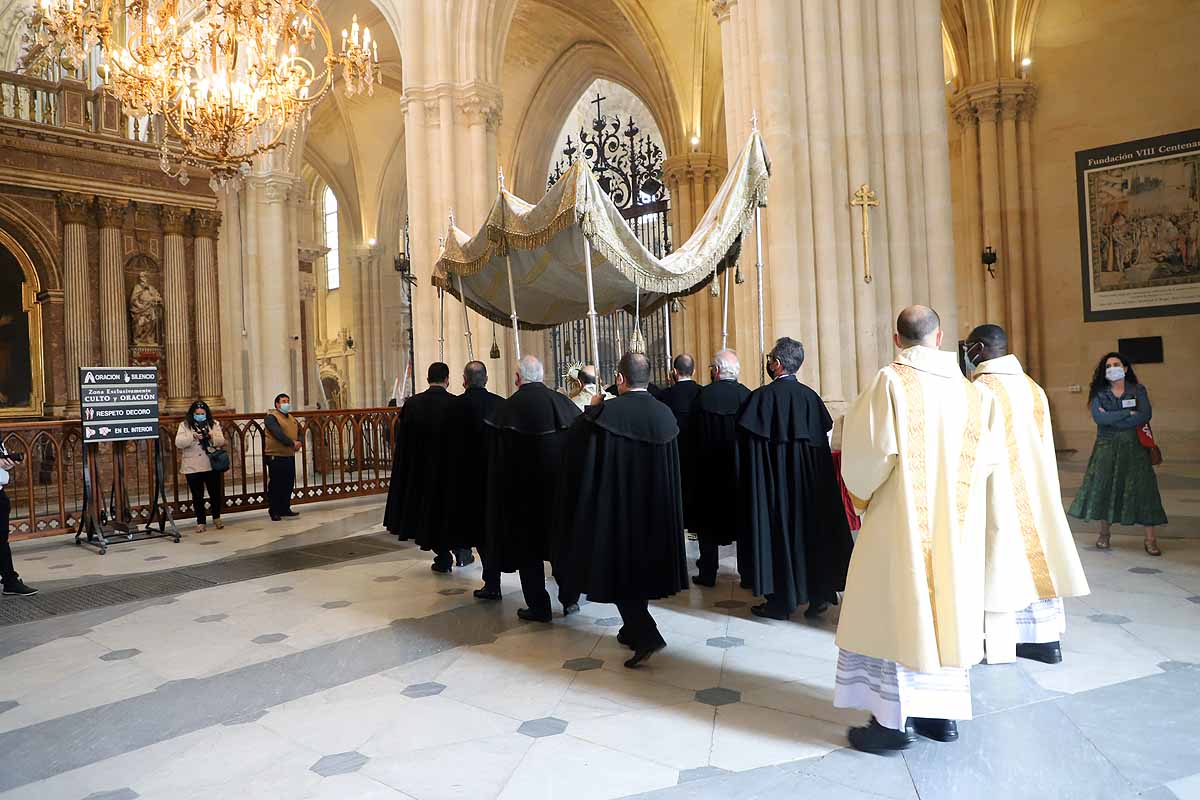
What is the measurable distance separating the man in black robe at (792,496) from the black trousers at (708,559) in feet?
3.42

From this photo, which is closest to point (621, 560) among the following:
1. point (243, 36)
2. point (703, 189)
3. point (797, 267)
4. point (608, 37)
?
point (797, 267)

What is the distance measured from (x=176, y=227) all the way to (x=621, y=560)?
47.1ft

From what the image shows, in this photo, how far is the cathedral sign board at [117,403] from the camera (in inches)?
335

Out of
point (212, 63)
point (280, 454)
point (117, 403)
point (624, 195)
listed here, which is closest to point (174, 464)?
point (280, 454)

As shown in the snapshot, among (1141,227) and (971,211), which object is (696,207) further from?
(1141,227)

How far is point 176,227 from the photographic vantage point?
15.4m

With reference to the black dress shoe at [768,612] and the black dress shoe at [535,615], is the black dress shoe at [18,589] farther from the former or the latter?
the black dress shoe at [768,612]

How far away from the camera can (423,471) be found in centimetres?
682

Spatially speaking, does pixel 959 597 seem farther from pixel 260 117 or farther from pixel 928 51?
pixel 260 117

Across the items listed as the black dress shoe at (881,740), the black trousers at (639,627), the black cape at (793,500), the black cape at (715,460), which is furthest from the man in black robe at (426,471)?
the black dress shoe at (881,740)

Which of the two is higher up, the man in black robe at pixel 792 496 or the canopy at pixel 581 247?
the canopy at pixel 581 247

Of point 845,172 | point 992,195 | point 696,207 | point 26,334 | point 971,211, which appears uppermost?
point 696,207

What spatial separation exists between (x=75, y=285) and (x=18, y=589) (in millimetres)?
9583

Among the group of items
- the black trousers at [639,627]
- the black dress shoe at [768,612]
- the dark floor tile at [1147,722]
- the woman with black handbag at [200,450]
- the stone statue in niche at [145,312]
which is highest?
the stone statue in niche at [145,312]
